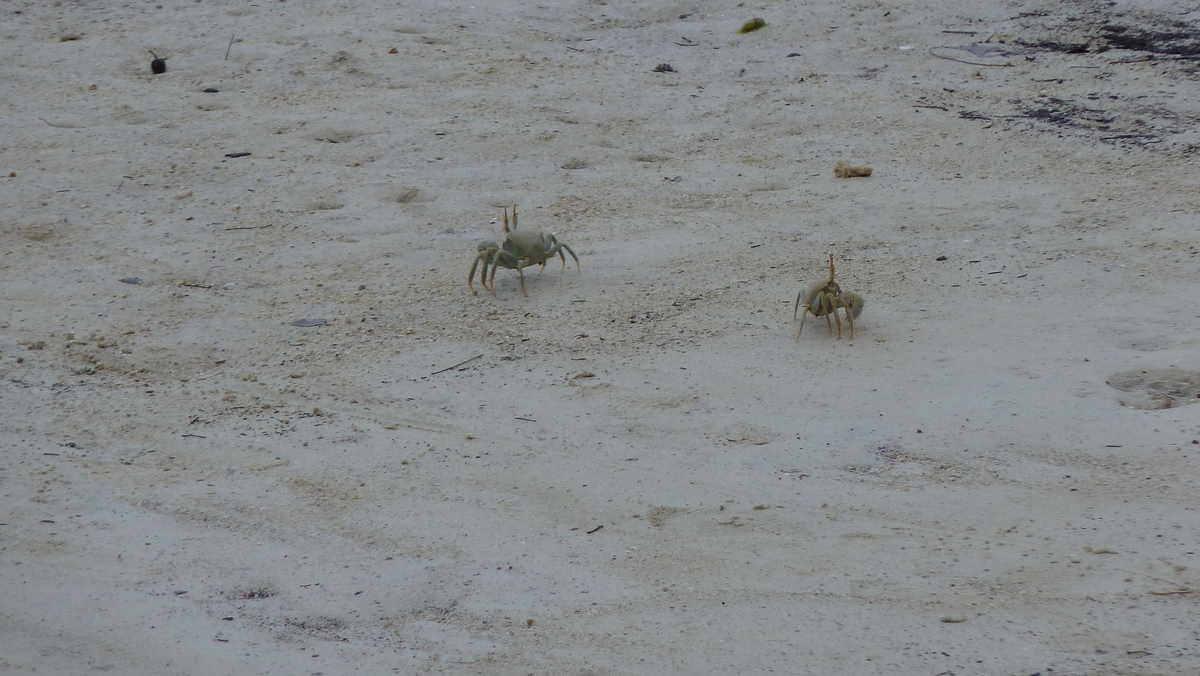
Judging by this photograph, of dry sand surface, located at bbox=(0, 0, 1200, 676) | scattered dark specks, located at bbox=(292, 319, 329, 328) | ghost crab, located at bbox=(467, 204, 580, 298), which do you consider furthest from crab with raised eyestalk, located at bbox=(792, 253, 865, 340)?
scattered dark specks, located at bbox=(292, 319, 329, 328)

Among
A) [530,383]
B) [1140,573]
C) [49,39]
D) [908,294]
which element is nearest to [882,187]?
[908,294]

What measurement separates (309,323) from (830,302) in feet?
8.16

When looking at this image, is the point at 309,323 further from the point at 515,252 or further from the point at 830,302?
the point at 830,302

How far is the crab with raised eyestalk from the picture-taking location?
4520 millimetres

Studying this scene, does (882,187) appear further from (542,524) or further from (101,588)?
(101,588)

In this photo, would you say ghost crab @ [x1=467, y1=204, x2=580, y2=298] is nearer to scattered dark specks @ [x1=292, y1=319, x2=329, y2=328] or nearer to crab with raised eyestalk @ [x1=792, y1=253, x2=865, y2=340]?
scattered dark specks @ [x1=292, y1=319, x2=329, y2=328]

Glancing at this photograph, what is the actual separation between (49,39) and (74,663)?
709cm

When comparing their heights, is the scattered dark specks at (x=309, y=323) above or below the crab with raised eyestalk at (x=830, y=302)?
below

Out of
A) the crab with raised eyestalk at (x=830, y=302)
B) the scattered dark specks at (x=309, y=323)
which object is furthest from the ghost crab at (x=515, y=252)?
the crab with raised eyestalk at (x=830, y=302)

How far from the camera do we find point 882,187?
20.4 feet

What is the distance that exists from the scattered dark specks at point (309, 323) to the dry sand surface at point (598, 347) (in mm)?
65

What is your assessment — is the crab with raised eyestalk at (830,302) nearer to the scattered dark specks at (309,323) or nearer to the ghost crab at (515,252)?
the ghost crab at (515,252)

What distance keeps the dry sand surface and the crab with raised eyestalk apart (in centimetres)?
13

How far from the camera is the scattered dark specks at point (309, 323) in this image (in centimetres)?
495
